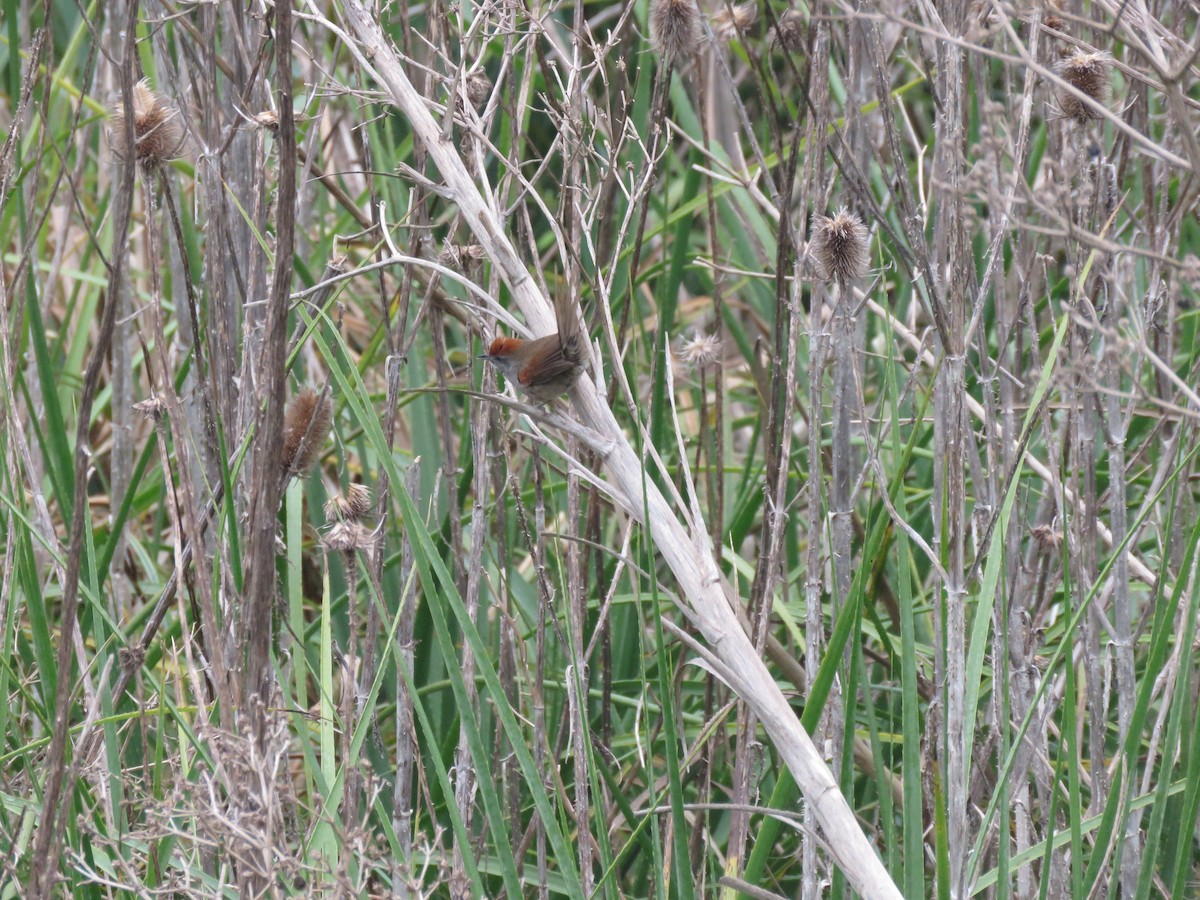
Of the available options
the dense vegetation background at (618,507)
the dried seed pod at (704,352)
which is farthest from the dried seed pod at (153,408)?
the dried seed pod at (704,352)

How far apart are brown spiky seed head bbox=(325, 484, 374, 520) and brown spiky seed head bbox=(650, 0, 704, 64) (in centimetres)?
84

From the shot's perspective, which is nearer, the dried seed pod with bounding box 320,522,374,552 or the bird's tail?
the bird's tail

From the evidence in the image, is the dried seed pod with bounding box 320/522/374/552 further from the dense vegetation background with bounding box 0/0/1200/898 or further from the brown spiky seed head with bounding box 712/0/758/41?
the brown spiky seed head with bounding box 712/0/758/41

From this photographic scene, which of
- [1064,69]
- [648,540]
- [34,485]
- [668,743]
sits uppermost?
[1064,69]

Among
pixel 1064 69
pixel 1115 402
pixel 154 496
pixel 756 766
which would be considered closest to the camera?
pixel 1064 69

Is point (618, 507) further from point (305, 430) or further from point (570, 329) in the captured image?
point (305, 430)

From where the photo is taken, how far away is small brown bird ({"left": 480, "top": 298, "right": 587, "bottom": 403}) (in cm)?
142

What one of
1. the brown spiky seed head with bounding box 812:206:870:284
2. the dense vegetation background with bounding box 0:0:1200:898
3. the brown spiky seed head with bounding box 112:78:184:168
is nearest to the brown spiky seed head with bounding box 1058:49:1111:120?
the dense vegetation background with bounding box 0:0:1200:898

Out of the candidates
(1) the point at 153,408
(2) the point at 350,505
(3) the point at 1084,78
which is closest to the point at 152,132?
(1) the point at 153,408

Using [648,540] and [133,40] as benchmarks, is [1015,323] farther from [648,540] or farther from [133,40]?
[133,40]

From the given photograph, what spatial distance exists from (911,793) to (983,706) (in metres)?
1.12

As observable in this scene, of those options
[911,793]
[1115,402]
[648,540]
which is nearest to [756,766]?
[911,793]

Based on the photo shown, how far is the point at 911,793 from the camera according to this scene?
1.34 meters

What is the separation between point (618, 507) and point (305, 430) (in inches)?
19.3
